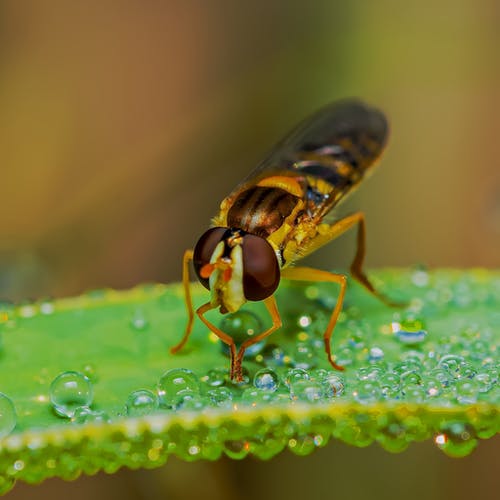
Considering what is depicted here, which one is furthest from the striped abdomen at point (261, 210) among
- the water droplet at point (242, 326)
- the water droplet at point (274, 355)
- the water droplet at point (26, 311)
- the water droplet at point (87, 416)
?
the water droplet at point (87, 416)

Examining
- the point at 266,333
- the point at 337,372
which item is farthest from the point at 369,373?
the point at 266,333

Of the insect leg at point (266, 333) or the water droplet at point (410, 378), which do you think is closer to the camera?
the water droplet at point (410, 378)

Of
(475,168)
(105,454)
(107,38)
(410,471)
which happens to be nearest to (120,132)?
(107,38)

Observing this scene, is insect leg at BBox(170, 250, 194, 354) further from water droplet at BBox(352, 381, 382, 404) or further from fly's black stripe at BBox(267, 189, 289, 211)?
water droplet at BBox(352, 381, 382, 404)

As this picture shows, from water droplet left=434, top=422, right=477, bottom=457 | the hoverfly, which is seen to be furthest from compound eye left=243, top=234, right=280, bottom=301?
water droplet left=434, top=422, right=477, bottom=457

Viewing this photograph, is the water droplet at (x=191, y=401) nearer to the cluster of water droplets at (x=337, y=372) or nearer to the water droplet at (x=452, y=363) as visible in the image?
the cluster of water droplets at (x=337, y=372)

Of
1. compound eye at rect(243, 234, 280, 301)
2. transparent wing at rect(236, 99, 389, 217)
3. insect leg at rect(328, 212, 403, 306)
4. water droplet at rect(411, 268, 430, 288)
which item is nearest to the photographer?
compound eye at rect(243, 234, 280, 301)
